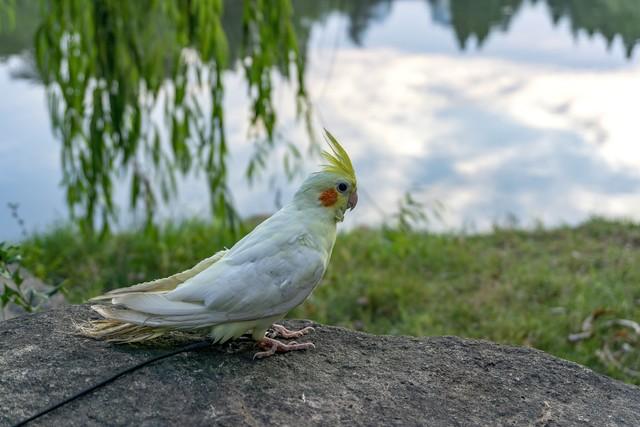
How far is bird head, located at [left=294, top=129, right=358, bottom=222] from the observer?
7.18 ft

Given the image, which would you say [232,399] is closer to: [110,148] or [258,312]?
[258,312]

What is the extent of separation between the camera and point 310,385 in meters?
2.04

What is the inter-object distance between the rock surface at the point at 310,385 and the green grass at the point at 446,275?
4.92 feet

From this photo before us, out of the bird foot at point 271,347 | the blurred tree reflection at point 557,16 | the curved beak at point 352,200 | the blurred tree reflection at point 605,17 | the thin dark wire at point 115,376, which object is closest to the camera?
the thin dark wire at point 115,376

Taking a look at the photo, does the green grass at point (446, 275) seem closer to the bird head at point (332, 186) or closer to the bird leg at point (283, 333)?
the bird leg at point (283, 333)

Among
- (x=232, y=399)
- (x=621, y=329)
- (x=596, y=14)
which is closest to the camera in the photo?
(x=232, y=399)

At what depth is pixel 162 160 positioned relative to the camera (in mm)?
4059

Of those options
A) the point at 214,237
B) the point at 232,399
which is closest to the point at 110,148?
the point at 214,237

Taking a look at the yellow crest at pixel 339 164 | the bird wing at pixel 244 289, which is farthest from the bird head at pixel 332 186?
the bird wing at pixel 244 289

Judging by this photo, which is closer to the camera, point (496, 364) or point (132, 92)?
point (496, 364)

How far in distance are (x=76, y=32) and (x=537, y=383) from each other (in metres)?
2.44

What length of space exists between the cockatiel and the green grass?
5.79ft

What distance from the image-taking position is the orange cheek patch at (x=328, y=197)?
2.19m

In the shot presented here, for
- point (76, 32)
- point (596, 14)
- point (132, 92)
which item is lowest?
point (596, 14)
